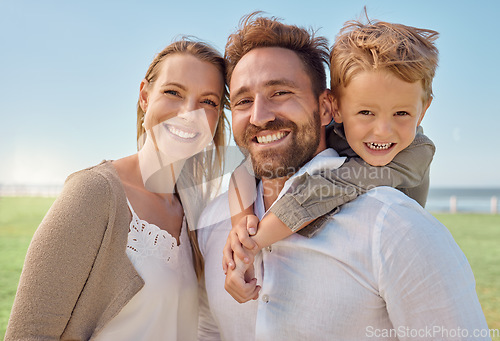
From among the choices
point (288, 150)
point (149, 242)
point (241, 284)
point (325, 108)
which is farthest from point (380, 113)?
point (149, 242)

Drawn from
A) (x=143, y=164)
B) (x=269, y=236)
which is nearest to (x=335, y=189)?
(x=269, y=236)

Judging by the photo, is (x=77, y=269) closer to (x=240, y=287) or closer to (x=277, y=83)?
(x=240, y=287)

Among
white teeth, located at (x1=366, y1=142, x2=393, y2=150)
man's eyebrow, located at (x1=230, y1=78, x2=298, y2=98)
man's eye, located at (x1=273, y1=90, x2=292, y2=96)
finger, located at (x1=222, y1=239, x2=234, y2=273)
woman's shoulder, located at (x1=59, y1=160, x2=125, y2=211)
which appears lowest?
finger, located at (x1=222, y1=239, x2=234, y2=273)

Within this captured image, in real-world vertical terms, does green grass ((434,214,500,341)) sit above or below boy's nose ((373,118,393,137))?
below

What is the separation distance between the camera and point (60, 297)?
1897 mm

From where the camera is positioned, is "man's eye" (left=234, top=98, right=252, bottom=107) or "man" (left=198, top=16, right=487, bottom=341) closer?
"man" (left=198, top=16, right=487, bottom=341)

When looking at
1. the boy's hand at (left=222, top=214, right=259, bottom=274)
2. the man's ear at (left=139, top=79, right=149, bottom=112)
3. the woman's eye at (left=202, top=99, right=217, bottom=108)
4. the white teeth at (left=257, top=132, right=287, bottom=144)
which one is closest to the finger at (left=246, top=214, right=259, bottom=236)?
the boy's hand at (left=222, top=214, right=259, bottom=274)

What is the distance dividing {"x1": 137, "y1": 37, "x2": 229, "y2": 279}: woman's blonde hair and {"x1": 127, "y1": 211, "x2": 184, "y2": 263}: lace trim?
0.17m

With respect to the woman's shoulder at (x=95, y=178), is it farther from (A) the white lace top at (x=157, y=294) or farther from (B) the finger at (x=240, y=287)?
(B) the finger at (x=240, y=287)

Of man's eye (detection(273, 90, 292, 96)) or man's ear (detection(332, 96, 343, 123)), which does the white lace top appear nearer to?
man's eye (detection(273, 90, 292, 96))

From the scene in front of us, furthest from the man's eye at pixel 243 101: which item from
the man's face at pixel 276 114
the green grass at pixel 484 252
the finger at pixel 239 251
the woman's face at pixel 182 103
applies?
the green grass at pixel 484 252

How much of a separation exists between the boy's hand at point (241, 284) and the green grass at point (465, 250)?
15.9ft

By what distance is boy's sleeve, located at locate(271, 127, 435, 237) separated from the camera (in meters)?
1.88

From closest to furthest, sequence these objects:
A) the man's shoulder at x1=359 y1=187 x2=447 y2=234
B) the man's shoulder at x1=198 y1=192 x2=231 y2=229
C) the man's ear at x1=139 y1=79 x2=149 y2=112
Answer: the man's shoulder at x1=359 y1=187 x2=447 y2=234 < the man's shoulder at x1=198 y1=192 x2=231 y2=229 < the man's ear at x1=139 y1=79 x2=149 y2=112
